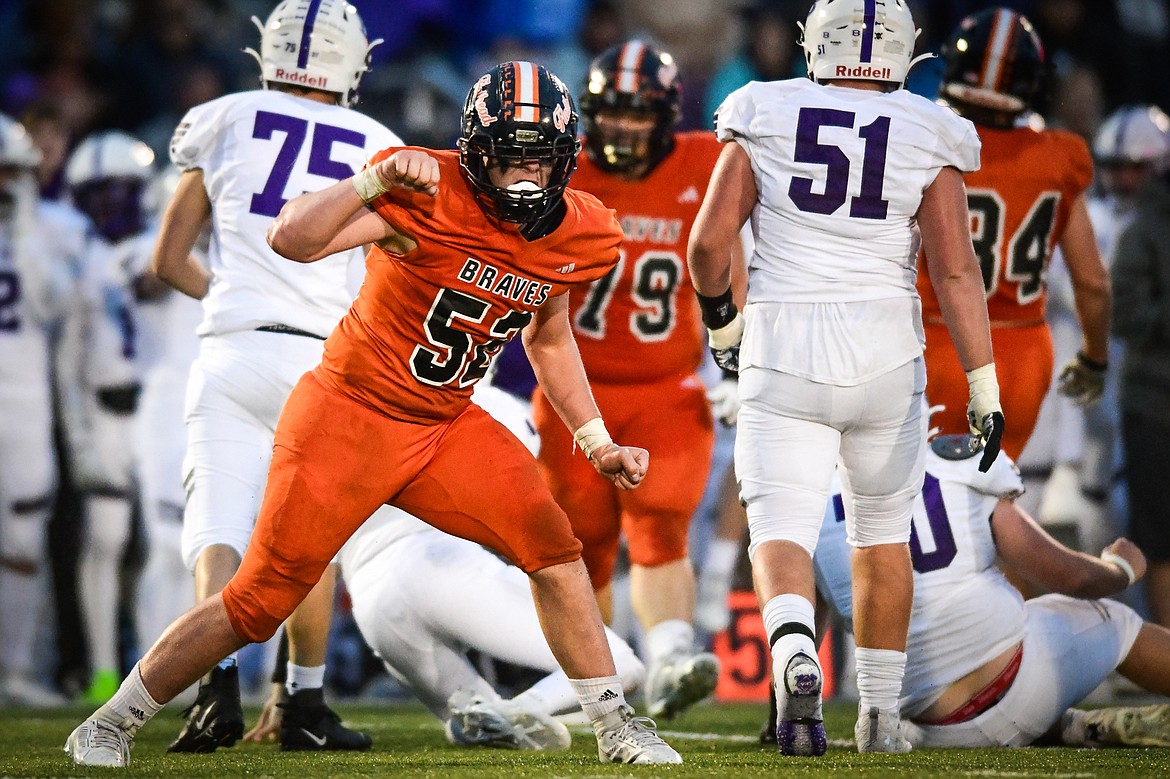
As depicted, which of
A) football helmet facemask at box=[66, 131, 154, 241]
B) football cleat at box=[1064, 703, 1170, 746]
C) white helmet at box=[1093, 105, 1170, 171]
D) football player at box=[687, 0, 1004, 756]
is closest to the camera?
football player at box=[687, 0, 1004, 756]

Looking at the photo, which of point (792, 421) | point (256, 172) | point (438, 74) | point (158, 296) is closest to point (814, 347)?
point (792, 421)

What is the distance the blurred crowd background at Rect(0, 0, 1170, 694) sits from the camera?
10.4 metres

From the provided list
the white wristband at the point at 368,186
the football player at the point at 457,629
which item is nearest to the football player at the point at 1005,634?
the football player at the point at 457,629

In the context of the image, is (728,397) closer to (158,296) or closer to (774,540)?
(774,540)

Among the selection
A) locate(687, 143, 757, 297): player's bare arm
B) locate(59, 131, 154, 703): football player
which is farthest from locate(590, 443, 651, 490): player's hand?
locate(59, 131, 154, 703): football player

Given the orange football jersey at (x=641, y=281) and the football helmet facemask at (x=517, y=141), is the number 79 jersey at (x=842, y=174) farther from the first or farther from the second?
the orange football jersey at (x=641, y=281)

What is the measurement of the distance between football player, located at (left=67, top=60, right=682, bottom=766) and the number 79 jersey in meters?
0.57

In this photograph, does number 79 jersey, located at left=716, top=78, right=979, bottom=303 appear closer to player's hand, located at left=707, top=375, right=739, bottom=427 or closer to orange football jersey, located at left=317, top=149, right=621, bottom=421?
orange football jersey, located at left=317, top=149, right=621, bottom=421

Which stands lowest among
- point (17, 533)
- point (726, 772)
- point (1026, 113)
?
point (17, 533)

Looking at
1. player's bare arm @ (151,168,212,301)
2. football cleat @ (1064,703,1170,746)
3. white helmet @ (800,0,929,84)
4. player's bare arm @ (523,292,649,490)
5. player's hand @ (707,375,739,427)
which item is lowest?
football cleat @ (1064,703,1170,746)

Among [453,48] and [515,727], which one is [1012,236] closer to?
[515,727]

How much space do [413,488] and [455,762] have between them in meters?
0.79

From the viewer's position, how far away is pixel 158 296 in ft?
27.9

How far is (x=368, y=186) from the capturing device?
3928mm
